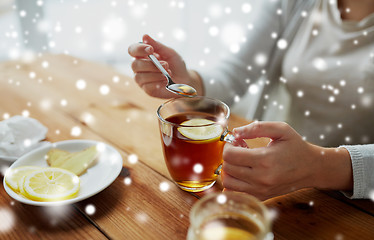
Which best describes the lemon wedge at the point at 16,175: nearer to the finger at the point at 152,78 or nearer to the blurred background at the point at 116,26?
the finger at the point at 152,78

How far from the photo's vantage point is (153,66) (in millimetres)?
970

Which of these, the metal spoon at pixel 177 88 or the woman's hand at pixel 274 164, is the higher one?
the metal spoon at pixel 177 88

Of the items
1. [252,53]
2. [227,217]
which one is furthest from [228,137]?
[252,53]

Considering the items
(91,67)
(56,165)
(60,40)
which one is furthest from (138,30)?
(56,165)

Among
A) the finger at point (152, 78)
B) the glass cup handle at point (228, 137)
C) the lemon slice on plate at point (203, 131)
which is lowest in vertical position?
the finger at point (152, 78)

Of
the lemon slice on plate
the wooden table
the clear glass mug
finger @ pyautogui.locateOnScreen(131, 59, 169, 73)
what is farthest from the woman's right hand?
the lemon slice on plate

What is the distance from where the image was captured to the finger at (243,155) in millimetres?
655

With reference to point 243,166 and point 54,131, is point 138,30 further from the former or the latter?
point 243,166

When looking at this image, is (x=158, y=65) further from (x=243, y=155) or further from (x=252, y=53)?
(x=252, y=53)

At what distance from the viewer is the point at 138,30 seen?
11.0ft

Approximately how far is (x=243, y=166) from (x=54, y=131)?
587 mm

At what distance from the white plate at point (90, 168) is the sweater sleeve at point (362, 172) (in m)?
0.49

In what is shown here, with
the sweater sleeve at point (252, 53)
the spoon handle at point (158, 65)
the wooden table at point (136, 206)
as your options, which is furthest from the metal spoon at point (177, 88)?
the sweater sleeve at point (252, 53)

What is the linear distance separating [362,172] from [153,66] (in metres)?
0.57
